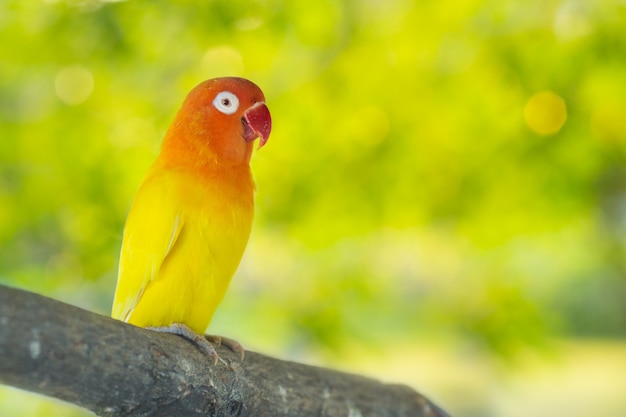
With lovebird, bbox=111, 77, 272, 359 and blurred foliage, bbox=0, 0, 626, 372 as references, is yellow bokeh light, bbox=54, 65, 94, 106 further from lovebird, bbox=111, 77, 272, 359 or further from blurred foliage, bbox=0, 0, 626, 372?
lovebird, bbox=111, 77, 272, 359

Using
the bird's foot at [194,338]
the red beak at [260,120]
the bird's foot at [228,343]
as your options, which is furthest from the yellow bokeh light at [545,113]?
the bird's foot at [194,338]

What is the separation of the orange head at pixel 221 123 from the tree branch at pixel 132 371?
0.44m

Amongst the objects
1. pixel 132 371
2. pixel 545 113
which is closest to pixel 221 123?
pixel 132 371

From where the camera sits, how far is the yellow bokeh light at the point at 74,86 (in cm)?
238

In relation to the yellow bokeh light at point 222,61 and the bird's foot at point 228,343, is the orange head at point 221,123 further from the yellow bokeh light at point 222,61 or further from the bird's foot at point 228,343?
the yellow bokeh light at point 222,61

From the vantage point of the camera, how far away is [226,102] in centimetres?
163

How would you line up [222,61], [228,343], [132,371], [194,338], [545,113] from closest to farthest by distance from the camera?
1. [132,371]
2. [194,338]
3. [228,343]
4. [222,61]
5. [545,113]

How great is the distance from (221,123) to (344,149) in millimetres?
1077

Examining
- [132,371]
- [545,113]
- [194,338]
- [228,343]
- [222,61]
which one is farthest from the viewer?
[545,113]

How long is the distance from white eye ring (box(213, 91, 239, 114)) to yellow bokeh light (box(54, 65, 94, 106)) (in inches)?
36.3

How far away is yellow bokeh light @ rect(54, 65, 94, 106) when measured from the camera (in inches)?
93.8

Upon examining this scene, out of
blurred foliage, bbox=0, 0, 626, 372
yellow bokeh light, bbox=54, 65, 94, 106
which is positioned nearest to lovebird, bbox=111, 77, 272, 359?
blurred foliage, bbox=0, 0, 626, 372

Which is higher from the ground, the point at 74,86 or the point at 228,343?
the point at 74,86

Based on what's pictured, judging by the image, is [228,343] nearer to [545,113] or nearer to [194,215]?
[194,215]
